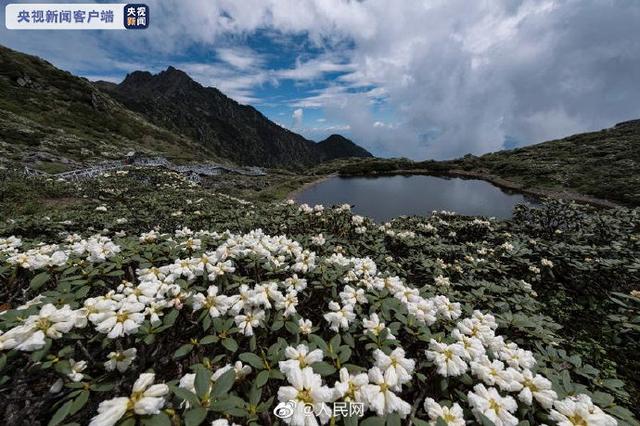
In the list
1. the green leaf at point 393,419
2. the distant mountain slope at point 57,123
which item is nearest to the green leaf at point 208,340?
the green leaf at point 393,419

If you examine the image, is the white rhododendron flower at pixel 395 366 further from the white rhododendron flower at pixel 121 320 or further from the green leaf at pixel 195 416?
the white rhododendron flower at pixel 121 320

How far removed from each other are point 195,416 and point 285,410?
46cm

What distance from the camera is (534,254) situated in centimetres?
690

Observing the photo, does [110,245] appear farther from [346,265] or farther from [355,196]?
[355,196]

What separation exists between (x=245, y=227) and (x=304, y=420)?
5.99m

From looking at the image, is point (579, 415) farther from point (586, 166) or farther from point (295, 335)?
point (586, 166)

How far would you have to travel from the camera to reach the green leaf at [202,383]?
57.7 inches

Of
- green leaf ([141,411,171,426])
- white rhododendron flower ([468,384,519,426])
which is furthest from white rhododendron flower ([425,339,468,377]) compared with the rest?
green leaf ([141,411,171,426])

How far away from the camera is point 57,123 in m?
49.9

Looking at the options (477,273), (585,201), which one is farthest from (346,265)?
(585,201)

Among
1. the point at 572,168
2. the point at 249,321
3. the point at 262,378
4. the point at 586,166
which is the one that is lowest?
the point at 262,378

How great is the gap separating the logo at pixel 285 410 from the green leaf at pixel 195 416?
1.25 ft

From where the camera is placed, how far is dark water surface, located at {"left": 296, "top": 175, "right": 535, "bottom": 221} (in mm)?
28938

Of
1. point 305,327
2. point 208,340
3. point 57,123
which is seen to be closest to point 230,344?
point 208,340
